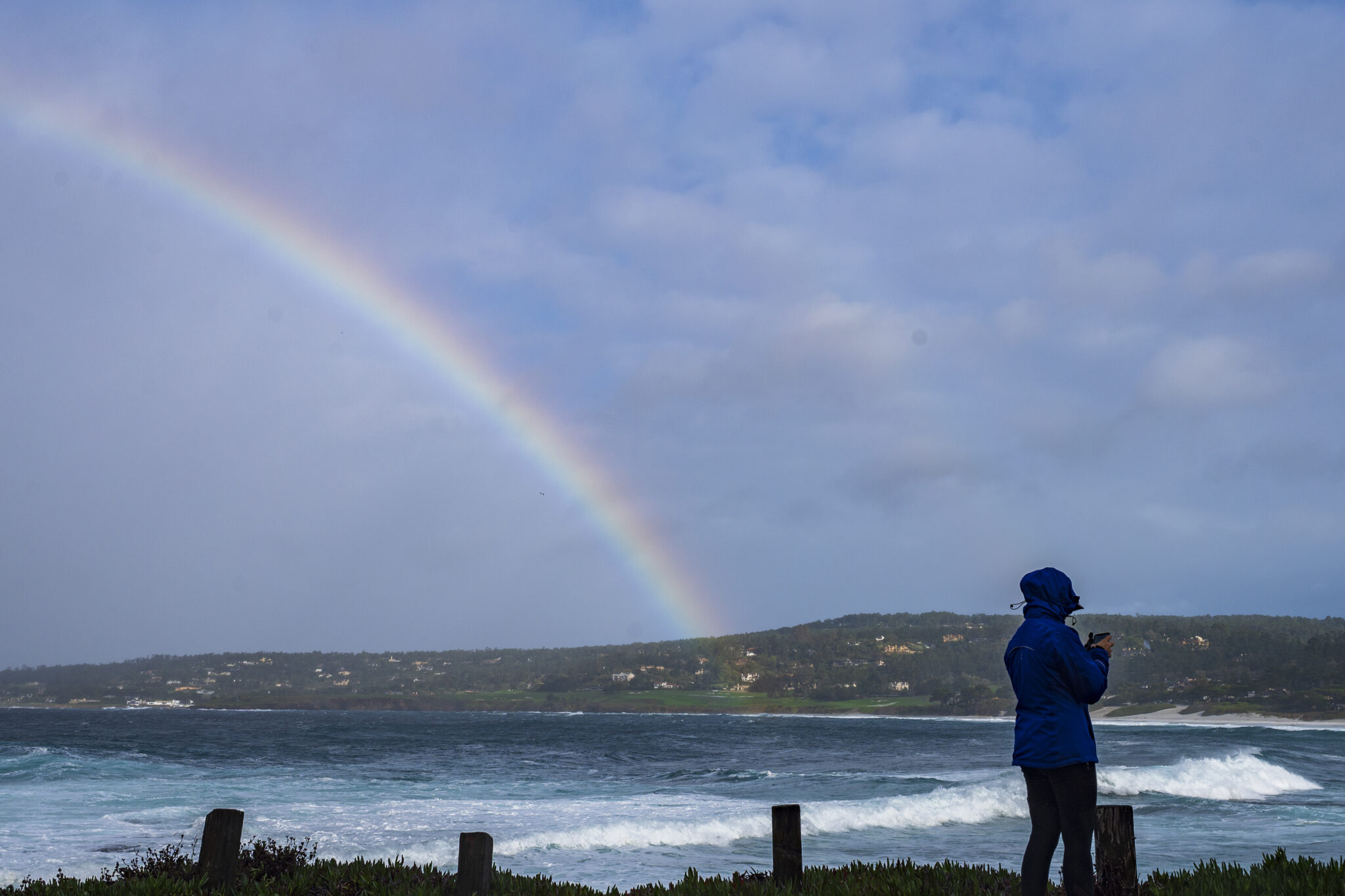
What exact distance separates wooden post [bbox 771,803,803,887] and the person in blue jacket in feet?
6.88

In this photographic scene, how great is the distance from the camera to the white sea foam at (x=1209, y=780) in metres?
27.5

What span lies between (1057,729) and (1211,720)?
131 m

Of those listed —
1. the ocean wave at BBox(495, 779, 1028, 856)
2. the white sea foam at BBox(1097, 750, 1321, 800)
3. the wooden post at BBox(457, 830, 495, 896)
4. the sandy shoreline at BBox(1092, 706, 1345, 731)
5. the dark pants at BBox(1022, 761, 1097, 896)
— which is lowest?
the sandy shoreline at BBox(1092, 706, 1345, 731)

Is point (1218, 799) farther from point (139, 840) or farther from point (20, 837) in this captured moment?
point (20, 837)

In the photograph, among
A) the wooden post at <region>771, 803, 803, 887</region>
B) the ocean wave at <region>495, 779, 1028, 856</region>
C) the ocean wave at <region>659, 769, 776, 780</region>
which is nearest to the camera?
the wooden post at <region>771, 803, 803, 887</region>

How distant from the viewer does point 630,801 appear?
25.0 metres

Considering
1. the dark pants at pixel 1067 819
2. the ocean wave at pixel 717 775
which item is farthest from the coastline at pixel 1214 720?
the dark pants at pixel 1067 819

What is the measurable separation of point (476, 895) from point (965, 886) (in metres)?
3.97

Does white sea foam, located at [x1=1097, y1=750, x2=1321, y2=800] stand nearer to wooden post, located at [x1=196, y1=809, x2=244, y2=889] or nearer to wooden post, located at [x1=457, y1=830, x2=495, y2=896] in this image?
wooden post, located at [x1=457, y1=830, x2=495, y2=896]

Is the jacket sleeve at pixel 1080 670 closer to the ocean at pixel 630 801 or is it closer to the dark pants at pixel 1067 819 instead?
the dark pants at pixel 1067 819

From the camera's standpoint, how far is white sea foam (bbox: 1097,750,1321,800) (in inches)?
1084

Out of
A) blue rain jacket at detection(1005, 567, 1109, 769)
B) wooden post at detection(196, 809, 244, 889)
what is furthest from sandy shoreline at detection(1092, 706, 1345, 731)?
wooden post at detection(196, 809, 244, 889)

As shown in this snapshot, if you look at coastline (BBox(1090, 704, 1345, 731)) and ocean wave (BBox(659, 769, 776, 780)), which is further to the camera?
coastline (BBox(1090, 704, 1345, 731))

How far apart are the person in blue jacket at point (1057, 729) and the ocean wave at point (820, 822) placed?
40.0ft
